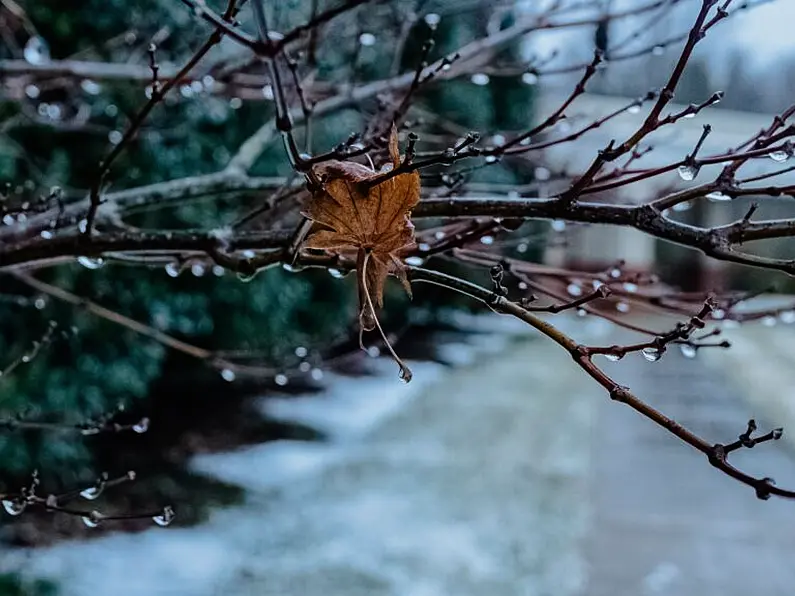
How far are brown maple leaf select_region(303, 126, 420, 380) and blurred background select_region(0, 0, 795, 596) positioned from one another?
2.94 ft

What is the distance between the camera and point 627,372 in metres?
8.98

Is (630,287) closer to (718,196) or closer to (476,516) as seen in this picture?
(718,196)

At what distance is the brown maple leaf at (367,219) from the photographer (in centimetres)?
86

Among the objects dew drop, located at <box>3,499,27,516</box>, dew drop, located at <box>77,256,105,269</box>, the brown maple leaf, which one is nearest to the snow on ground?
dew drop, located at <box>3,499,27,516</box>

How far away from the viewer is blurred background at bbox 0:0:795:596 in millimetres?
2936

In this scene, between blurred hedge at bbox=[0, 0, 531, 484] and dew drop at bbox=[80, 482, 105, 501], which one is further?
blurred hedge at bbox=[0, 0, 531, 484]

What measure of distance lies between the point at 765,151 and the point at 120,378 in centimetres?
455

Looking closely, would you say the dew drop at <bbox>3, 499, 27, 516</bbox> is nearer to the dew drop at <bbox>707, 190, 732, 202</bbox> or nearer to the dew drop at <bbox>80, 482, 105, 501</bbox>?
the dew drop at <bbox>80, 482, 105, 501</bbox>

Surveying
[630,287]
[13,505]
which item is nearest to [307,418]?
[13,505]

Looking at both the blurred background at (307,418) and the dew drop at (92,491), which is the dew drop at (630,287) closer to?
the blurred background at (307,418)

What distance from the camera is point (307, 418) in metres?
7.21

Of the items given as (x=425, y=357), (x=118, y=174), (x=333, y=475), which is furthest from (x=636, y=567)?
(x=425, y=357)

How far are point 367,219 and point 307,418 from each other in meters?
6.50

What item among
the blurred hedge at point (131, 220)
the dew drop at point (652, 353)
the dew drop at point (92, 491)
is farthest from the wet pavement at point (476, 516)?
the dew drop at point (652, 353)
